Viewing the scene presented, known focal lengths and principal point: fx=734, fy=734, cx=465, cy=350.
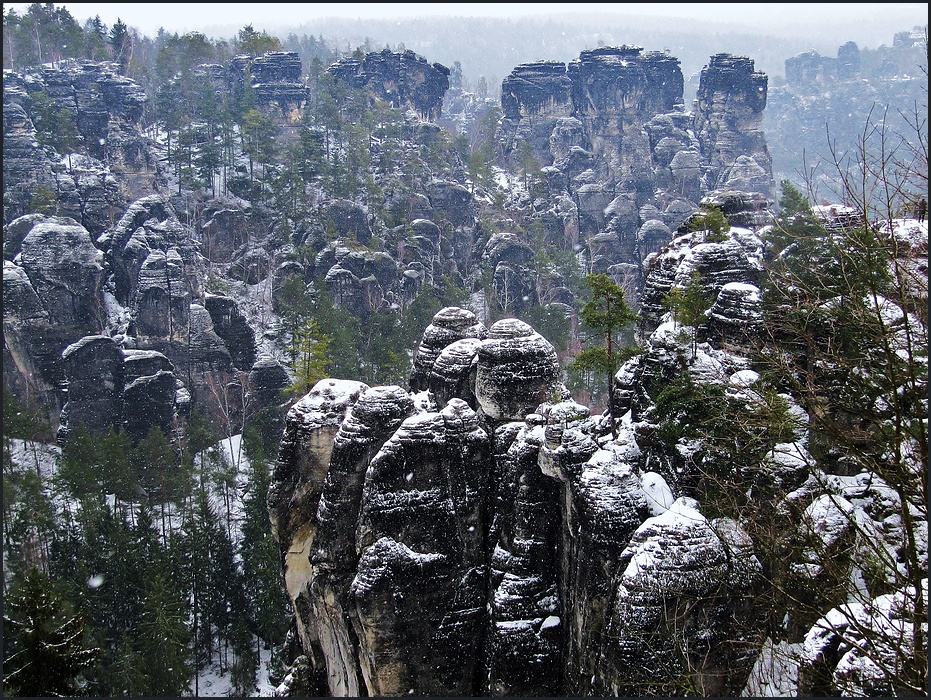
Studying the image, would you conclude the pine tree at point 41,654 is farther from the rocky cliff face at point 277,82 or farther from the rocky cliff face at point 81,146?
the rocky cliff face at point 277,82

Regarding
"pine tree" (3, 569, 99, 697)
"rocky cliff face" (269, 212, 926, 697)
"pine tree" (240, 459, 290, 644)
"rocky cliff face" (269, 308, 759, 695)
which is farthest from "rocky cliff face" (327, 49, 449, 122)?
"pine tree" (3, 569, 99, 697)

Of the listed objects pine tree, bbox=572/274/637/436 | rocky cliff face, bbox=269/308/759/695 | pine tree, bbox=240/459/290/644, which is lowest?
pine tree, bbox=240/459/290/644

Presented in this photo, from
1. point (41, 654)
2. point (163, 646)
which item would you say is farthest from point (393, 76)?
point (41, 654)

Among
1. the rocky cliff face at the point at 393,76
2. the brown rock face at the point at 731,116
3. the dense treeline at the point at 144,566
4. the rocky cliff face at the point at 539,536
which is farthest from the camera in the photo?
the brown rock face at the point at 731,116

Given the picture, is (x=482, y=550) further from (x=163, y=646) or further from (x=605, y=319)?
(x=163, y=646)

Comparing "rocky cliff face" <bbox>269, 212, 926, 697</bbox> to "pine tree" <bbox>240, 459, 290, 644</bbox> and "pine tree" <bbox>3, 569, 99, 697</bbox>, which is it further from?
"pine tree" <bbox>240, 459, 290, 644</bbox>

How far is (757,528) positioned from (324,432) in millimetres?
11284

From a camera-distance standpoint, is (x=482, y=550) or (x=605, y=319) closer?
(x=482, y=550)

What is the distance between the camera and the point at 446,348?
2219cm

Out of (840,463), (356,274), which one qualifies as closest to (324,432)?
(840,463)

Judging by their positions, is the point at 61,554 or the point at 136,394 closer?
the point at 61,554

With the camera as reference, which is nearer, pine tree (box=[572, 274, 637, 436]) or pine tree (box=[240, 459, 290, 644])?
pine tree (box=[572, 274, 637, 436])

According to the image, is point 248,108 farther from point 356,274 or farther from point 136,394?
point 136,394

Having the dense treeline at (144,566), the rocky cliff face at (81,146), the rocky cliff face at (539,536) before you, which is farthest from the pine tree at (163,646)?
the rocky cliff face at (81,146)
